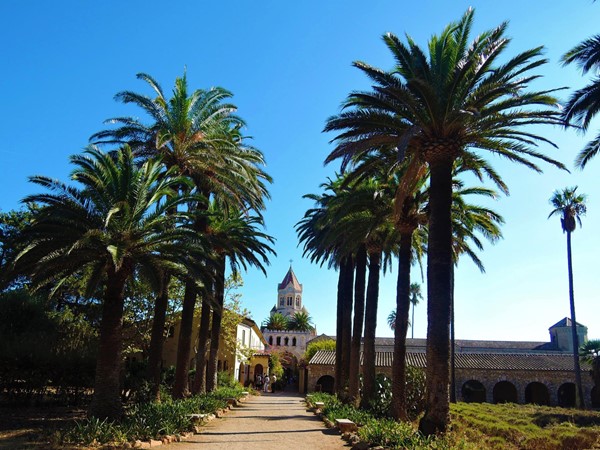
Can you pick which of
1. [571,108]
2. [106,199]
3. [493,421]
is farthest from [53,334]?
Result: [571,108]

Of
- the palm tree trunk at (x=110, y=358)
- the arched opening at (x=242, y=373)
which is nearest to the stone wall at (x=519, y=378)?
the arched opening at (x=242, y=373)

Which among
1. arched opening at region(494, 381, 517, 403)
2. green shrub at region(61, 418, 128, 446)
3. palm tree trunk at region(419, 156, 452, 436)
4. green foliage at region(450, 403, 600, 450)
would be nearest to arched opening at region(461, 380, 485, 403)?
arched opening at region(494, 381, 517, 403)

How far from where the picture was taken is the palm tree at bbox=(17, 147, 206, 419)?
13.9 meters

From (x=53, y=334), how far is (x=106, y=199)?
35.5ft

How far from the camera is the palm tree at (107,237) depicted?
45.6 ft

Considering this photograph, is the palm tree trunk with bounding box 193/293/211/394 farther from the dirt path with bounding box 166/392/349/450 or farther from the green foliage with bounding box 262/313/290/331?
the green foliage with bounding box 262/313/290/331

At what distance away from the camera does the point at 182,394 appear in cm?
2080

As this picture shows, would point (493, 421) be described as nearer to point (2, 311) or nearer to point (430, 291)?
point (430, 291)

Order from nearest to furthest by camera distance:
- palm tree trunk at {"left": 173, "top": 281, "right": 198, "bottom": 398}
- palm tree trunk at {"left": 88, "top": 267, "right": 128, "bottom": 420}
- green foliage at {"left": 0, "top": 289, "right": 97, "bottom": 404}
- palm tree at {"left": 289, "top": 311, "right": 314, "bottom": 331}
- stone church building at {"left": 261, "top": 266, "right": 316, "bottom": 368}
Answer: palm tree trunk at {"left": 88, "top": 267, "right": 128, "bottom": 420} → green foliage at {"left": 0, "top": 289, "right": 97, "bottom": 404} → palm tree trunk at {"left": 173, "top": 281, "right": 198, "bottom": 398} → stone church building at {"left": 261, "top": 266, "right": 316, "bottom": 368} → palm tree at {"left": 289, "top": 311, "right": 314, "bottom": 331}

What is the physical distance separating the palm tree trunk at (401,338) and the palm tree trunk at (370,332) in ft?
10.1

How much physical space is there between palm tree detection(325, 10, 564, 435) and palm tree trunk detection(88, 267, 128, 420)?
7.75 meters

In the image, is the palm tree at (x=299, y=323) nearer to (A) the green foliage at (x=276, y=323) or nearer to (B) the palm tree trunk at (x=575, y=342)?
(A) the green foliage at (x=276, y=323)

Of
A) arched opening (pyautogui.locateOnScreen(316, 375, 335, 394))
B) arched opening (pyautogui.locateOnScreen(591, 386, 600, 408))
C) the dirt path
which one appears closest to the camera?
the dirt path

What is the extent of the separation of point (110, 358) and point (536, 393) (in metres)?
42.2
